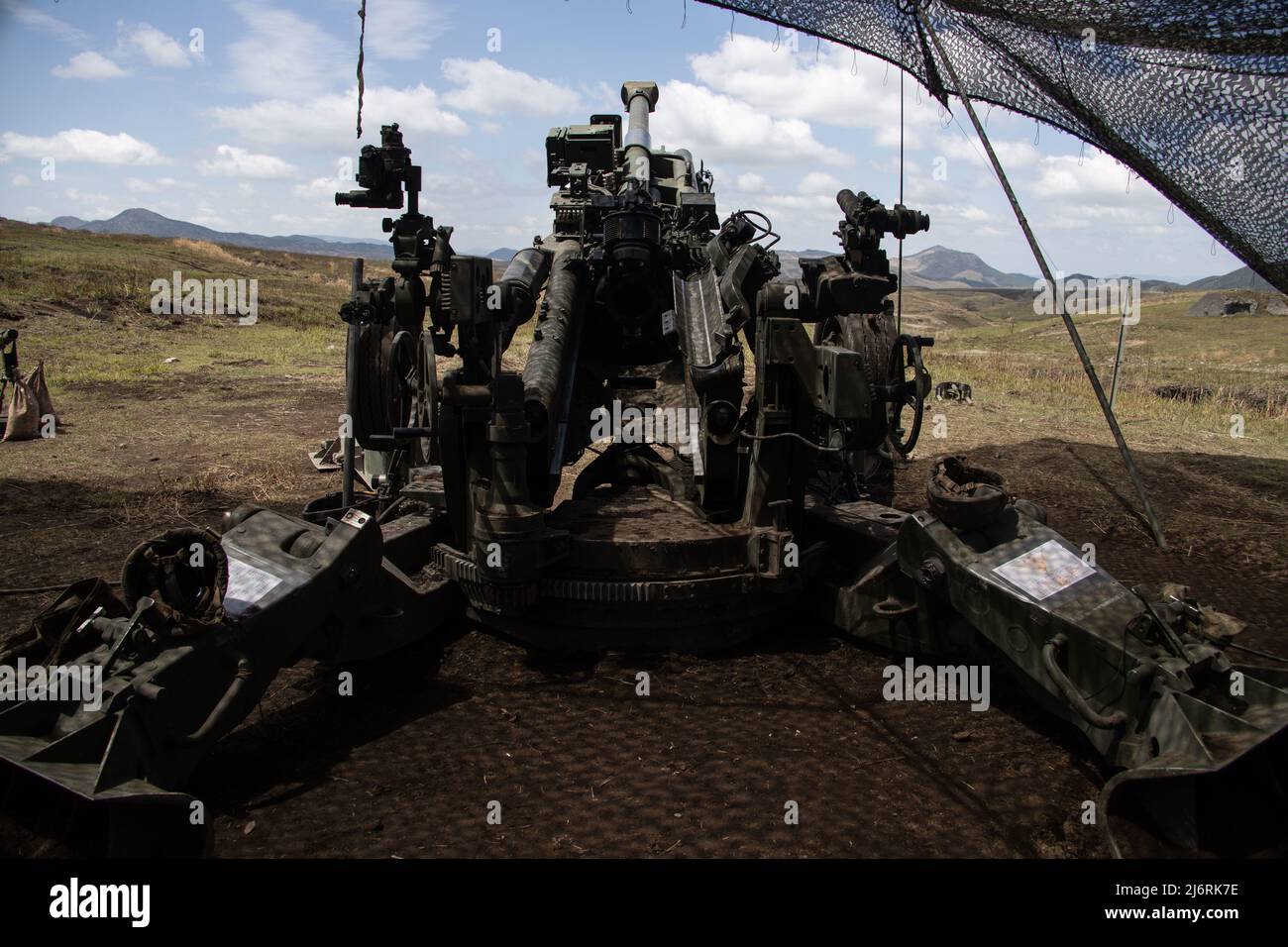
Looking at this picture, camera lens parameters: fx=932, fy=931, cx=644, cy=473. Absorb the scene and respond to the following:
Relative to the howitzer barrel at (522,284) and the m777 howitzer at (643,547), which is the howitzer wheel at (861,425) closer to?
the m777 howitzer at (643,547)

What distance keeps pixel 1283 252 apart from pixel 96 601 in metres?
7.15

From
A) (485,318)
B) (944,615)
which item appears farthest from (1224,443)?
(485,318)

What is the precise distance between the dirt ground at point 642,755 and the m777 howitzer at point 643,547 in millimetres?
223

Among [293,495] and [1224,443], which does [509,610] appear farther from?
[1224,443]

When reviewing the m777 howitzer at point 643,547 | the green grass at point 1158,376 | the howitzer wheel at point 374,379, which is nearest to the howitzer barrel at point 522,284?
the m777 howitzer at point 643,547

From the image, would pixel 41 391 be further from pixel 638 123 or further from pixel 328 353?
pixel 328 353

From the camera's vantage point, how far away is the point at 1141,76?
19.6ft

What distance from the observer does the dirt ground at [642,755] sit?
3246mm

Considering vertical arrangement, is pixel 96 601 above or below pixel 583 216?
below
